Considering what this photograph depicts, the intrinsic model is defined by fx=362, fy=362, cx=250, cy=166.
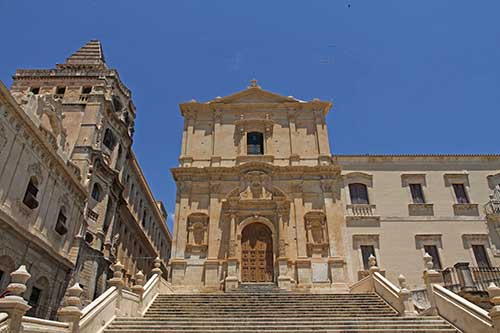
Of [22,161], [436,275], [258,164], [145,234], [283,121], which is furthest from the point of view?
[145,234]

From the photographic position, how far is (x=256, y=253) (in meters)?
19.7

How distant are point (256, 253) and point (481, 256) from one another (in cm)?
1217

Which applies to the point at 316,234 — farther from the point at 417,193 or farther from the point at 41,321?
the point at 41,321

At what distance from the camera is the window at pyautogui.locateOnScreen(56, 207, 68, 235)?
2050 centimetres

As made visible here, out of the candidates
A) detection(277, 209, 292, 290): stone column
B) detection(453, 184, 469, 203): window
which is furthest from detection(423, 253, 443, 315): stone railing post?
detection(453, 184, 469, 203): window

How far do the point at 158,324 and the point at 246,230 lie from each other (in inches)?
428

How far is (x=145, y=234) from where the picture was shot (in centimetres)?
3656

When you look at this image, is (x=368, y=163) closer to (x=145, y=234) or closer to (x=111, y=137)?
(x=111, y=137)

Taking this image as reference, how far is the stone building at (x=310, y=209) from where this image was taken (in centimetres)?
1909

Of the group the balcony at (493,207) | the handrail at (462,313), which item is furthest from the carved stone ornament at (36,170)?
the balcony at (493,207)

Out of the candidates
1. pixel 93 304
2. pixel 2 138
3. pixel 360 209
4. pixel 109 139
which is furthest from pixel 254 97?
pixel 93 304

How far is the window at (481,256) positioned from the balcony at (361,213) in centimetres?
537

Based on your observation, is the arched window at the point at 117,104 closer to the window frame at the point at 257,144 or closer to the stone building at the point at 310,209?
the stone building at the point at 310,209

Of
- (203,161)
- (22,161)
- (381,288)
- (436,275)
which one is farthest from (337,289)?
(22,161)
